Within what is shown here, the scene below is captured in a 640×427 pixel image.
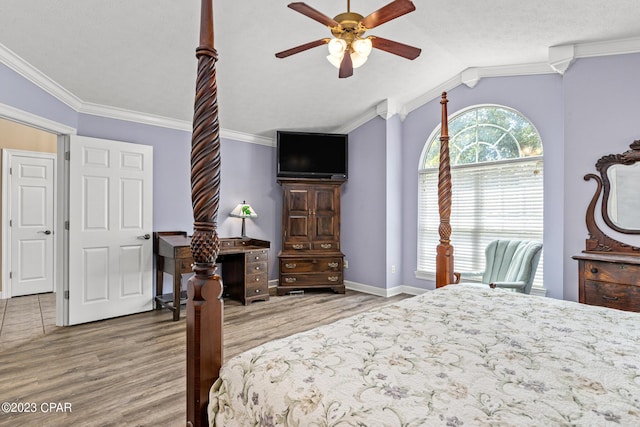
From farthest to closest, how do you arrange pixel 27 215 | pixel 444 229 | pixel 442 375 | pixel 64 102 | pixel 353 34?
pixel 27 215 → pixel 64 102 → pixel 444 229 → pixel 353 34 → pixel 442 375

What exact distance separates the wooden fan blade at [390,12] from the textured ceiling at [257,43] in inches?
37.1

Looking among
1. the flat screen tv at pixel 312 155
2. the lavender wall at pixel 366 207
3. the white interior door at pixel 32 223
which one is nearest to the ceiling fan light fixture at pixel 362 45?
the lavender wall at pixel 366 207

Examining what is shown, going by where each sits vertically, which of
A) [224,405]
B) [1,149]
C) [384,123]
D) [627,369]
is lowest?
[224,405]

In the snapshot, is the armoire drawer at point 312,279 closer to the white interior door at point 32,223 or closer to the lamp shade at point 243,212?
the lamp shade at point 243,212

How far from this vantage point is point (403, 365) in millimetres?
1132

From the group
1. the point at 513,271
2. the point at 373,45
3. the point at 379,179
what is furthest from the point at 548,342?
the point at 379,179

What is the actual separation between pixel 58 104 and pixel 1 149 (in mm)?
2275

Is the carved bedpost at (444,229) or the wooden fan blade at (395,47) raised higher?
the wooden fan blade at (395,47)

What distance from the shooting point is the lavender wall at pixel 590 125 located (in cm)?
305

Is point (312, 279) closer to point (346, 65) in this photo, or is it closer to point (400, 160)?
point (400, 160)

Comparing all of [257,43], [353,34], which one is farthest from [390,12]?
[257,43]

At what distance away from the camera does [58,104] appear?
11.1ft

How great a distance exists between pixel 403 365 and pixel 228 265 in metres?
4.01

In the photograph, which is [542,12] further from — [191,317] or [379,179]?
[191,317]
